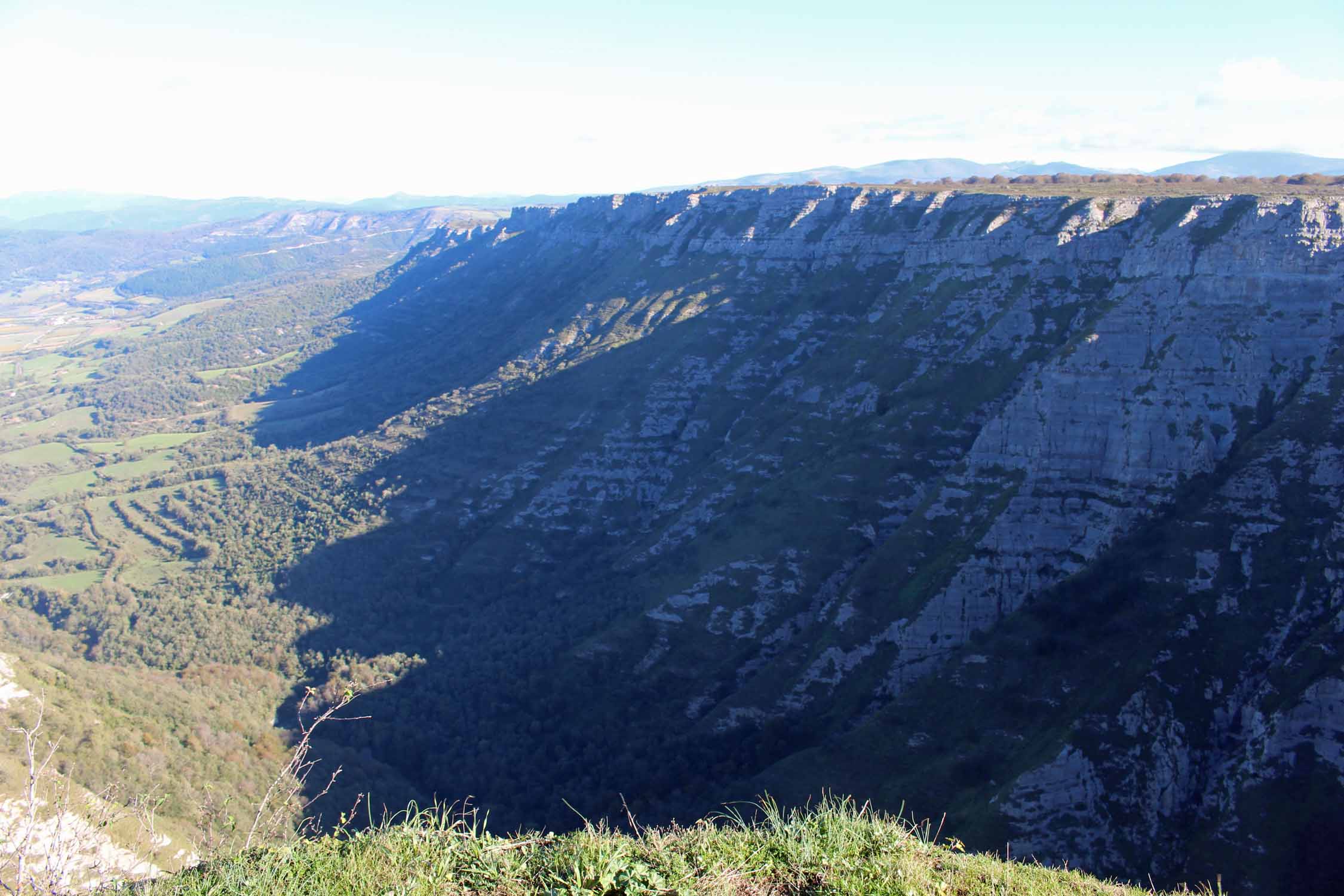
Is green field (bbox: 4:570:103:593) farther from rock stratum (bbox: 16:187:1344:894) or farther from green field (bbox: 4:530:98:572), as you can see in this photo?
rock stratum (bbox: 16:187:1344:894)

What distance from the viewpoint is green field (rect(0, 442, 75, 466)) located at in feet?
563

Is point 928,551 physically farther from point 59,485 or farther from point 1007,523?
point 59,485

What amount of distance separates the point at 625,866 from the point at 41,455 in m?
217

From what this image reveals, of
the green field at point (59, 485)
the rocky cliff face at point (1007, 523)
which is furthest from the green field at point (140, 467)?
the rocky cliff face at point (1007, 523)

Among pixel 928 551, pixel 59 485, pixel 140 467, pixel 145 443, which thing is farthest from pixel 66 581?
pixel 928 551

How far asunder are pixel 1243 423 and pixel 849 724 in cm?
3745

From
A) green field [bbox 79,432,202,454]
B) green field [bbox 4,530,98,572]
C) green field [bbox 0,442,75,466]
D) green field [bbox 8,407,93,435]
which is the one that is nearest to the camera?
green field [bbox 4,530,98,572]

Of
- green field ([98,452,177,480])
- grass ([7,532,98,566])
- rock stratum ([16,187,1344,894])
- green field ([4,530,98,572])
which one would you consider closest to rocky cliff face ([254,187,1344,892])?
rock stratum ([16,187,1344,894])

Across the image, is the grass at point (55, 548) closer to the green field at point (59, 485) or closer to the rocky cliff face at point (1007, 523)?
the green field at point (59, 485)

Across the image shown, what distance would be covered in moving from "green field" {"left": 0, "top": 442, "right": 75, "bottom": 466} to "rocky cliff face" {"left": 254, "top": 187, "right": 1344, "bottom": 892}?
112248 millimetres

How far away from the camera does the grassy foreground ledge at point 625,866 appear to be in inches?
525

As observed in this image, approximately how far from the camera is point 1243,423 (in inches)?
2308

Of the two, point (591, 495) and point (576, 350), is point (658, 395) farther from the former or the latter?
point (576, 350)

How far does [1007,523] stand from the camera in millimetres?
61812
